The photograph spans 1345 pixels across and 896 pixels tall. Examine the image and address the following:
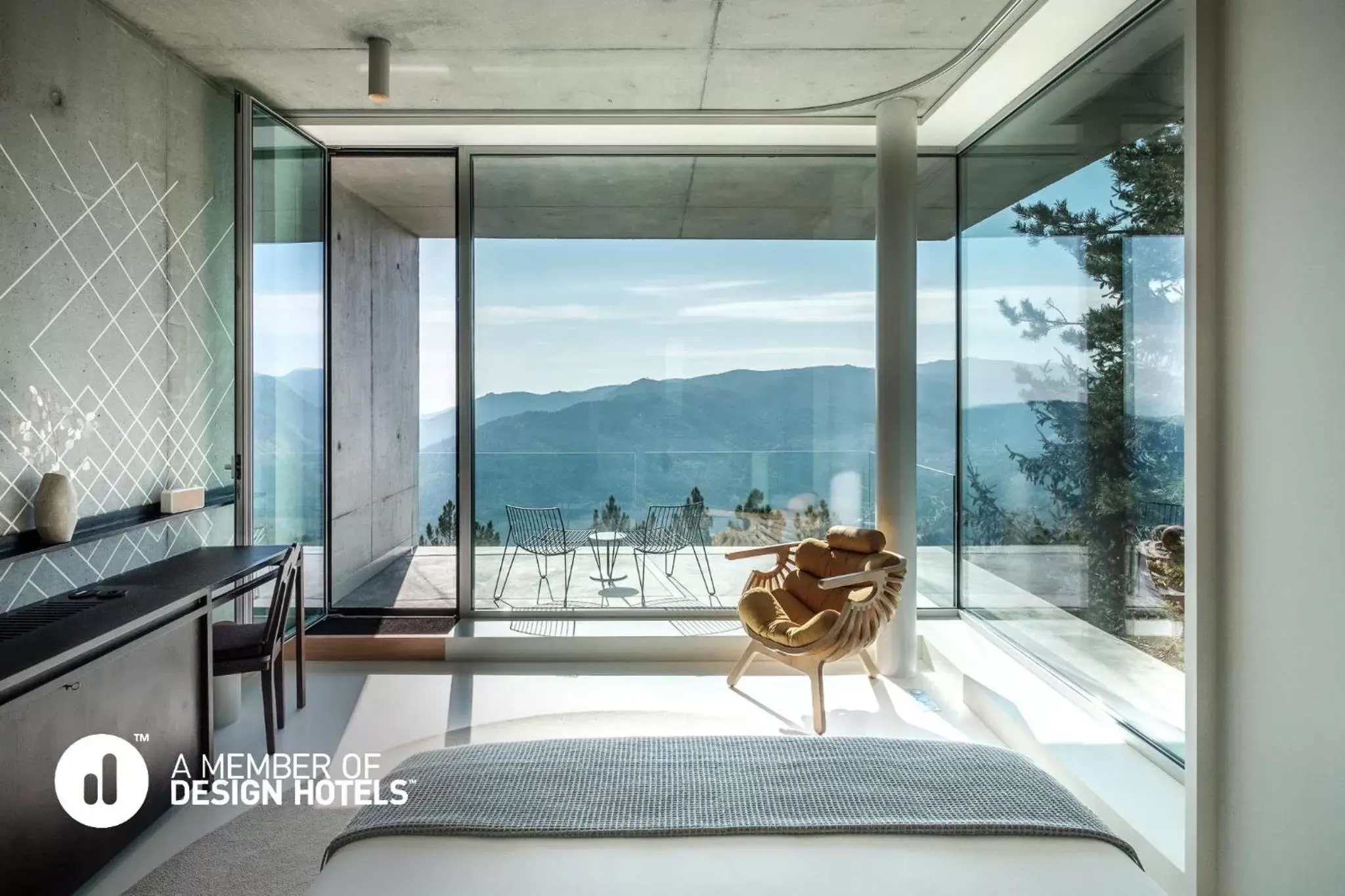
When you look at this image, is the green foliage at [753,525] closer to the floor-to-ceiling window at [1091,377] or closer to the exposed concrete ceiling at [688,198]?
the floor-to-ceiling window at [1091,377]

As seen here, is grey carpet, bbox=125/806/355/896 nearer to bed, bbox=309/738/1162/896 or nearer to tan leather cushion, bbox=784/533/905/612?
bed, bbox=309/738/1162/896

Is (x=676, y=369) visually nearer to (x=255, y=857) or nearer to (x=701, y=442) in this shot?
(x=701, y=442)

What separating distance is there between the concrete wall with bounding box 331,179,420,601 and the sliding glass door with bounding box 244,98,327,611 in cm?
28

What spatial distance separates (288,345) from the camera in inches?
179

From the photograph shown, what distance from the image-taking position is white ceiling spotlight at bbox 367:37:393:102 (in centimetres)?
370

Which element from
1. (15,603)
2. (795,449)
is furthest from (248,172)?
(795,449)

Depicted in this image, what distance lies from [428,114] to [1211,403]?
419cm

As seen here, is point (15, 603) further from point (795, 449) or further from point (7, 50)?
point (795, 449)

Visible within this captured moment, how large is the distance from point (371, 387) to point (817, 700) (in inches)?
153

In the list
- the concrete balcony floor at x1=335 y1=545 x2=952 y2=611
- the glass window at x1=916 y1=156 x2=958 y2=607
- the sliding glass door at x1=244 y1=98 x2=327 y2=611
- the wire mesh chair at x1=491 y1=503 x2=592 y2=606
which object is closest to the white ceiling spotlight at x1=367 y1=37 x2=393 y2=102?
the sliding glass door at x1=244 y1=98 x2=327 y2=611

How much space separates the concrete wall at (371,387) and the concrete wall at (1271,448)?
447 cm

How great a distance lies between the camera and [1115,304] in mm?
3141

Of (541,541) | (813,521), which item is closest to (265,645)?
(541,541)

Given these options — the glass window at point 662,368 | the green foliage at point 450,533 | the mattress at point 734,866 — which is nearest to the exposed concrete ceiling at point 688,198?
the glass window at point 662,368
